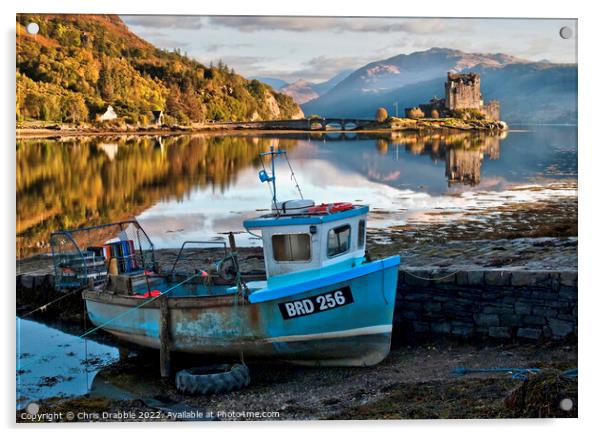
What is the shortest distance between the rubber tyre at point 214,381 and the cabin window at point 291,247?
136 centimetres

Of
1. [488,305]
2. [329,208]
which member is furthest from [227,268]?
[488,305]

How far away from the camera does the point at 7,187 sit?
37.1ft

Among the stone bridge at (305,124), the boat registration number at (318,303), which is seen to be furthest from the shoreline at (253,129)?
the boat registration number at (318,303)

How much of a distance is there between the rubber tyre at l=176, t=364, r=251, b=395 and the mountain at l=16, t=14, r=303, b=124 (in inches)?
130

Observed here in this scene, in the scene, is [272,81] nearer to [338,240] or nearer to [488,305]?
[338,240]

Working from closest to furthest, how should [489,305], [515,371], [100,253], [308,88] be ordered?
[515,371] → [489,305] → [308,88] → [100,253]

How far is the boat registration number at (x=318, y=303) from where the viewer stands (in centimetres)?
1155

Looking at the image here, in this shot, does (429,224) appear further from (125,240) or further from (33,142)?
(33,142)

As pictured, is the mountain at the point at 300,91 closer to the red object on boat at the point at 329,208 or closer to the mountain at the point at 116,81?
the mountain at the point at 116,81

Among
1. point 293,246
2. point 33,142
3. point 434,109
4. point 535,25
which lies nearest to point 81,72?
point 33,142

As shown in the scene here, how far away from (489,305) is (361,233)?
70.6 inches

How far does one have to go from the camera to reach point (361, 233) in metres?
12.1

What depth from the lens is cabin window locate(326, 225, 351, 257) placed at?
11.8 m

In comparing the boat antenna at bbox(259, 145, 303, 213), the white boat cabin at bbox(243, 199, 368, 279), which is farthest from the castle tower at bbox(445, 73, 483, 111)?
the boat antenna at bbox(259, 145, 303, 213)
